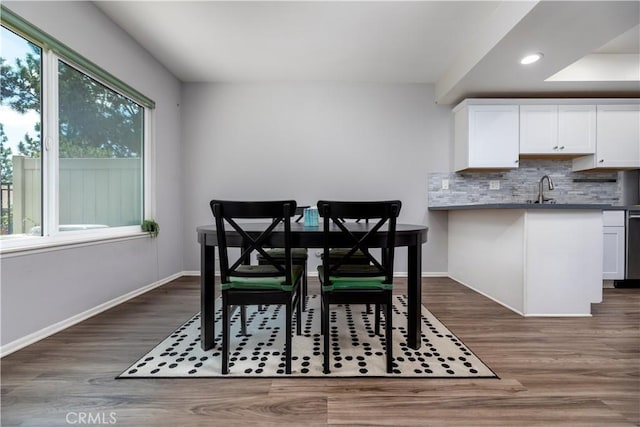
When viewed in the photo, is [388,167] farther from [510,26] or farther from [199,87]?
[199,87]

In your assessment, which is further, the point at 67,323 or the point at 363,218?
the point at 67,323

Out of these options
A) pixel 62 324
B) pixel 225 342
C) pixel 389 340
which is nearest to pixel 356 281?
pixel 389 340

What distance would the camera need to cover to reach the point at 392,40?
2869mm

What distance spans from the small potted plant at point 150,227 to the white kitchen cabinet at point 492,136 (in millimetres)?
3543

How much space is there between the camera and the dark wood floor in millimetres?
1227

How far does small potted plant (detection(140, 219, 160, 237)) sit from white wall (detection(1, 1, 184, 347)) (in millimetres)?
101

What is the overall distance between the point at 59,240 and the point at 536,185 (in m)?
4.89

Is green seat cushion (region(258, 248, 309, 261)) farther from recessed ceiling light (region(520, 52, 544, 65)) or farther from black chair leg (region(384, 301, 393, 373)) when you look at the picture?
recessed ceiling light (region(520, 52, 544, 65))

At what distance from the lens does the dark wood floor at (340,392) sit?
1.23 metres

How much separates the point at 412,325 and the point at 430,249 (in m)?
2.26

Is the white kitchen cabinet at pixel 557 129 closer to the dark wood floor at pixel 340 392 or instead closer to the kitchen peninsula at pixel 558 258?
the kitchen peninsula at pixel 558 258

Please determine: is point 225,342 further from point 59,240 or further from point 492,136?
point 492,136

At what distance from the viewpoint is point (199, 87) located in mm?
3850

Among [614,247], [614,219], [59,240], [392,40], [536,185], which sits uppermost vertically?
[392,40]
